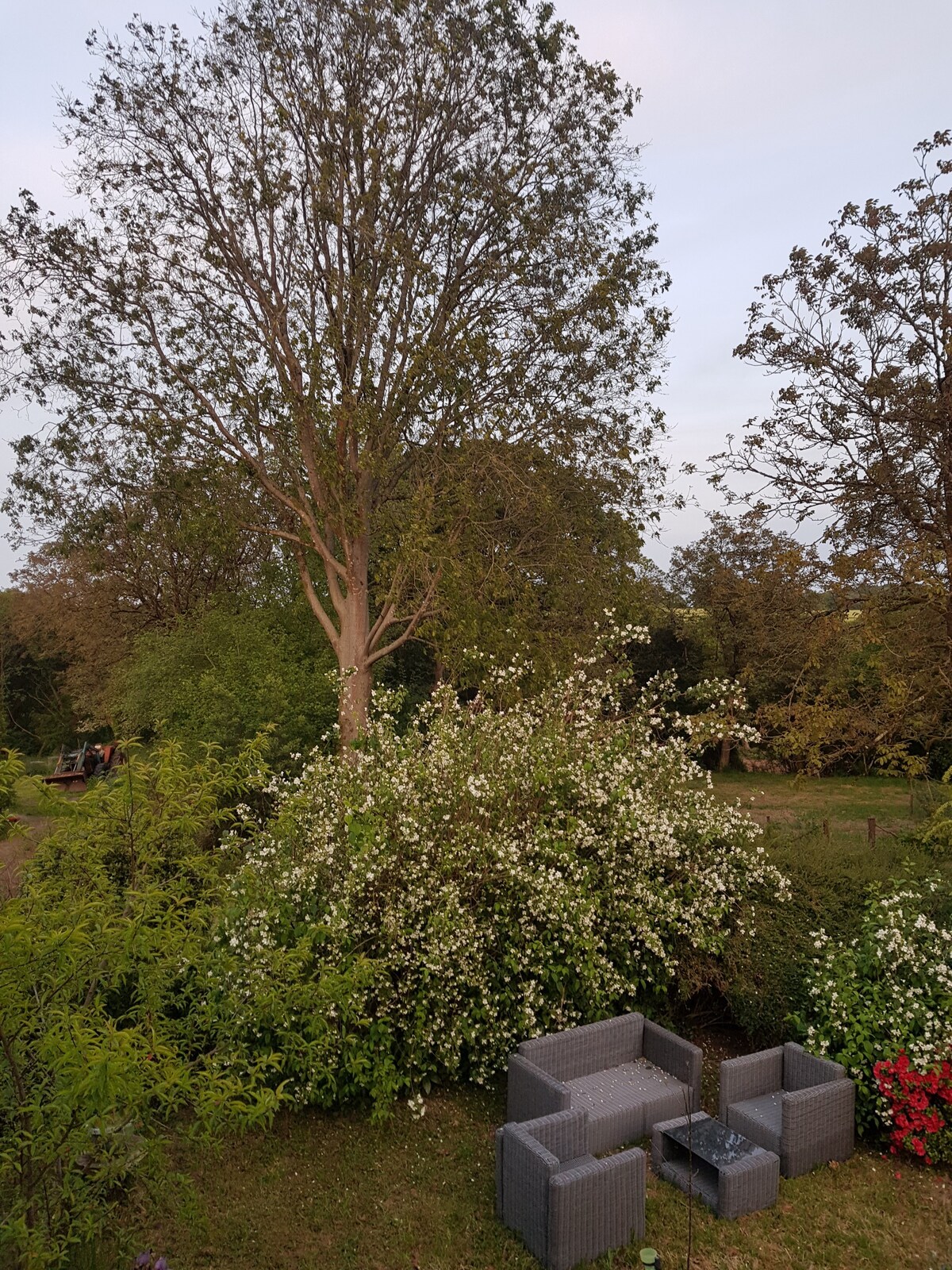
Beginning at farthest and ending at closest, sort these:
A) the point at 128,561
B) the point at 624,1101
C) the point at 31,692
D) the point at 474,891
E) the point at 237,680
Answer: the point at 31,692
the point at 128,561
the point at 237,680
the point at 474,891
the point at 624,1101

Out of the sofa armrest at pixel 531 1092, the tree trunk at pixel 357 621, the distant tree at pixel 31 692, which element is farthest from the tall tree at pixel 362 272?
the distant tree at pixel 31 692

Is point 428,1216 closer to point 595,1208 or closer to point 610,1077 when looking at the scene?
point 595,1208

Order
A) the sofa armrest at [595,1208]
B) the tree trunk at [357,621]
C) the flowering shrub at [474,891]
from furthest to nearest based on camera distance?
the tree trunk at [357,621] → the flowering shrub at [474,891] → the sofa armrest at [595,1208]

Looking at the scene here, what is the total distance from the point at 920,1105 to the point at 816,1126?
2.17 ft

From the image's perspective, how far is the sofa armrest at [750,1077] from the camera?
5.86 m

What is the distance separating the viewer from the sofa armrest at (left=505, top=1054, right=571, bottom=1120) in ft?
17.9

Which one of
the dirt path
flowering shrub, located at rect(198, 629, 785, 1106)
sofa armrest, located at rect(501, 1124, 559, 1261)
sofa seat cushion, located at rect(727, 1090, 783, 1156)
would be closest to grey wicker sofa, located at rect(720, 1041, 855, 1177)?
sofa seat cushion, located at rect(727, 1090, 783, 1156)

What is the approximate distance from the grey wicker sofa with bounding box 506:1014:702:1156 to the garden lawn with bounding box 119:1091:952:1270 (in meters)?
0.42

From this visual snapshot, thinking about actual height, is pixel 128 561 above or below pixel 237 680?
above

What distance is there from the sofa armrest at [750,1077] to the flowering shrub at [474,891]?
2.75ft

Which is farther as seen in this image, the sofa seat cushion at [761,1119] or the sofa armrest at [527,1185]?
the sofa seat cushion at [761,1119]

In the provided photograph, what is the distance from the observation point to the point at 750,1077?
5926 millimetres

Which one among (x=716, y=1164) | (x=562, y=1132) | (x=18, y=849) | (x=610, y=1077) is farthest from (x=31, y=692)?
(x=716, y=1164)

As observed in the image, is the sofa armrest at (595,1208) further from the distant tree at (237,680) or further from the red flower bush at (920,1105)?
the distant tree at (237,680)
